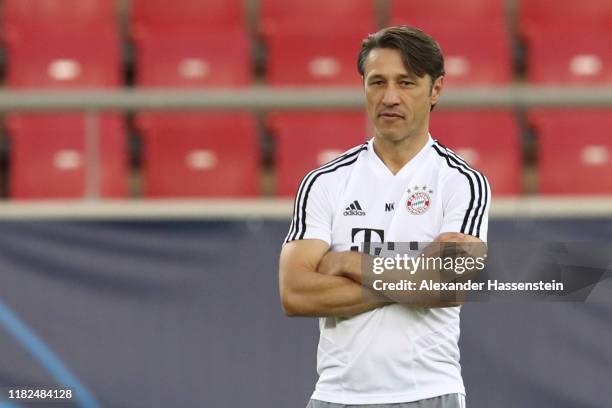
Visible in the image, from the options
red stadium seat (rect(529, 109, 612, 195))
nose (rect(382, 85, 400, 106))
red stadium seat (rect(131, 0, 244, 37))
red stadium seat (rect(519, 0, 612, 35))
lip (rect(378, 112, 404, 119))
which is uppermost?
red stadium seat (rect(131, 0, 244, 37))

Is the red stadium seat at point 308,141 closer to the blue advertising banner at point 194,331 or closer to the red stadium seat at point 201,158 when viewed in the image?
the red stadium seat at point 201,158

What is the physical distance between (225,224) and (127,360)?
689mm

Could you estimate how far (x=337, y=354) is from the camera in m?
2.70

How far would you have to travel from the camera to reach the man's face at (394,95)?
107 inches

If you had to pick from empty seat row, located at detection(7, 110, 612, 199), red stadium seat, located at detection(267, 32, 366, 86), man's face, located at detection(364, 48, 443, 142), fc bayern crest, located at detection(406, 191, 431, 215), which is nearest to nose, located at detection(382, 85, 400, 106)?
man's face, located at detection(364, 48, 443, 142)

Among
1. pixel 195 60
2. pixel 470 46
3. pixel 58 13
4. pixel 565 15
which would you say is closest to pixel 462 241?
pixel 470 46

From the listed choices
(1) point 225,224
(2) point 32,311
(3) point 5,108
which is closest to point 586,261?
(1) point 225,224

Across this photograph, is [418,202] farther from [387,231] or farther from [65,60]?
[65,60]

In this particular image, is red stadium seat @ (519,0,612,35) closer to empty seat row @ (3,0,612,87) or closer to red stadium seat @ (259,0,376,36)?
empty seat row @ (3,0,612,87)

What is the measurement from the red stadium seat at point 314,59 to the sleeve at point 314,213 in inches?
146

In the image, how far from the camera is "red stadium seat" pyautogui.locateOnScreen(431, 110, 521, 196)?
5.76 meters

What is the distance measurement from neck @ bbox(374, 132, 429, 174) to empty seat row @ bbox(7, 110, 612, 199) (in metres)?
2.86

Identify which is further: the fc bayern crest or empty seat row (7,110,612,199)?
empty seat row (7,110,612,199)

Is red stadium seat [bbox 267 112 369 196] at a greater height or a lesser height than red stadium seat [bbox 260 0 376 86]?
lesser
